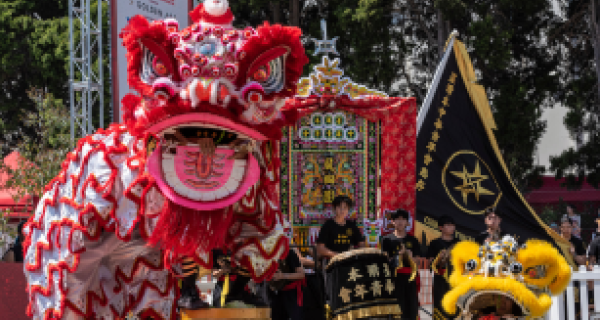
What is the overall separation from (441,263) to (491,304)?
2202mm

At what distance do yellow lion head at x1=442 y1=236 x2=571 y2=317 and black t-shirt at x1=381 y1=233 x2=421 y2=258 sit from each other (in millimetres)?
1736

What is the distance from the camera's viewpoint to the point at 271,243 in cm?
347

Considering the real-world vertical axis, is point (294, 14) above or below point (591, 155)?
above

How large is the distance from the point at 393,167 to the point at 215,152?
14.7 ft

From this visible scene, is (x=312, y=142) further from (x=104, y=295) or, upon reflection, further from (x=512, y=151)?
(x=512, y=151)

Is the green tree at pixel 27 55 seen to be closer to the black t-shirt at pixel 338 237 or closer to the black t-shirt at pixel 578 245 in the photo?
the black t-shirt at pixel 338 237

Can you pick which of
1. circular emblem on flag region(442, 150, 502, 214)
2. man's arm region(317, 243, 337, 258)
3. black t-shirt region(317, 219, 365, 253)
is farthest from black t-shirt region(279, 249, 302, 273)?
circular emblem on flag region(442, 150, 502, 214)

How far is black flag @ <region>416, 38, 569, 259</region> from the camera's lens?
8836mm

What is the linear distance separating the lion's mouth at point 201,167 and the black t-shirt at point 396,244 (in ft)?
9.11

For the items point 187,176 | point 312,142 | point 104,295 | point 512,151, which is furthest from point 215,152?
point 512,151

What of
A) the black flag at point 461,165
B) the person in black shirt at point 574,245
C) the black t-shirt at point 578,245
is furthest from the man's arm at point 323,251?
the black t-shirt at point 578,245

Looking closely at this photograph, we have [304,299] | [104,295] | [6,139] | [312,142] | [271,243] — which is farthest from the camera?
[6,139]

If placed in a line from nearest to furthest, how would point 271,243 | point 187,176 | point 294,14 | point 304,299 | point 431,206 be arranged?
point 187,176 → point 271,243 → point 304,299 → point 431,206 → point 294,14

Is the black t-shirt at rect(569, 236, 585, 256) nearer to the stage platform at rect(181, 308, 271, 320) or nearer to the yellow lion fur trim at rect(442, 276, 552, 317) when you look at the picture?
the yellow lion fur trim at rect(442, 276, 552, 317)
